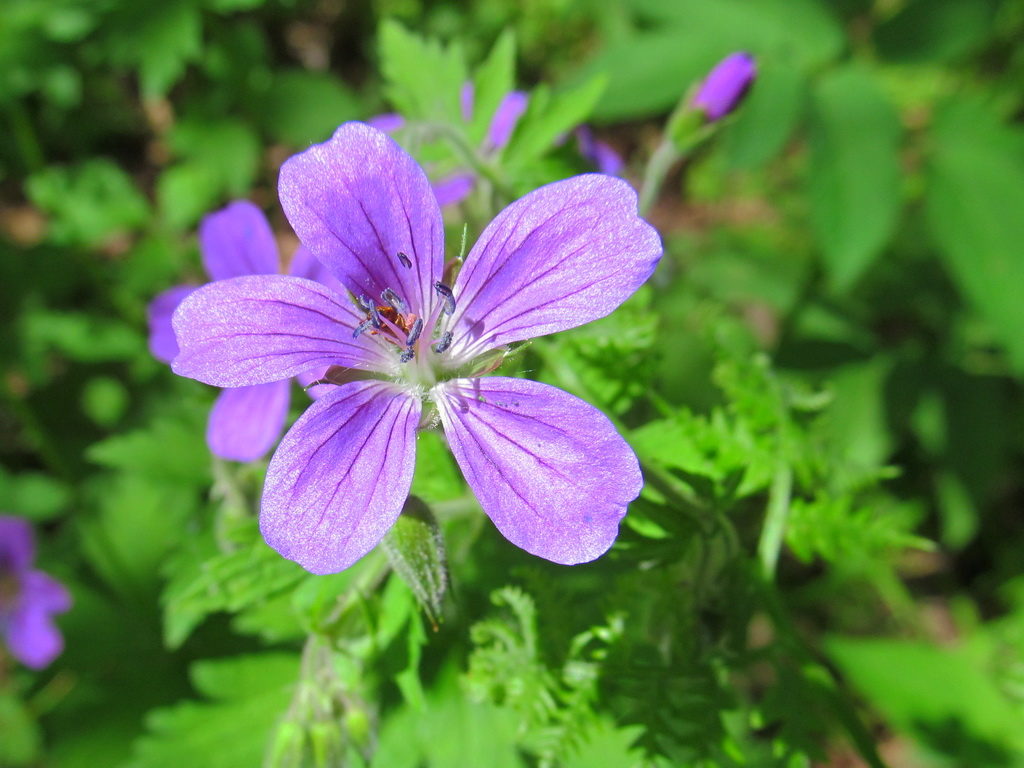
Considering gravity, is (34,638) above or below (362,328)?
below

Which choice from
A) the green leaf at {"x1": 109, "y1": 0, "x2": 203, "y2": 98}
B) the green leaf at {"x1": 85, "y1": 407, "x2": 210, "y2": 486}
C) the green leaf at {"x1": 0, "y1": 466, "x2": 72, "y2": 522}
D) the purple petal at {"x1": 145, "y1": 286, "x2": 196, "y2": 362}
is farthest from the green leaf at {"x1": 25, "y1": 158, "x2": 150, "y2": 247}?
the purple petal at {"x1": 145, "y1": 286, "x2": 196, "y2": 362}

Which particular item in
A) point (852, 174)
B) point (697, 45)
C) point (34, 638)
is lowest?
point (34, 638)

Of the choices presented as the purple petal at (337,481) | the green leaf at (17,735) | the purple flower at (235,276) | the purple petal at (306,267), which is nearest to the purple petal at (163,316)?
the purple flower at (235,276)

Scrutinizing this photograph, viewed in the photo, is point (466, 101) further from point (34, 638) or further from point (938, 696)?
point (938, 696)

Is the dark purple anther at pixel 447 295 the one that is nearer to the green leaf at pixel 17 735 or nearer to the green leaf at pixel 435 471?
the green leaf at pixel 435 471

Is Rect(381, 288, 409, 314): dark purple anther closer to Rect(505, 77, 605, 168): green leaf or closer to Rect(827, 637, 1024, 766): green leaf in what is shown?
Rect(505, 77, 605, 168): green leaf

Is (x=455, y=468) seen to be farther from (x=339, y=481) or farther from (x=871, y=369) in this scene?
(x=871, y=369)

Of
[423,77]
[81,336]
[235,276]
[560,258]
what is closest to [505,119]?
[423,77]
